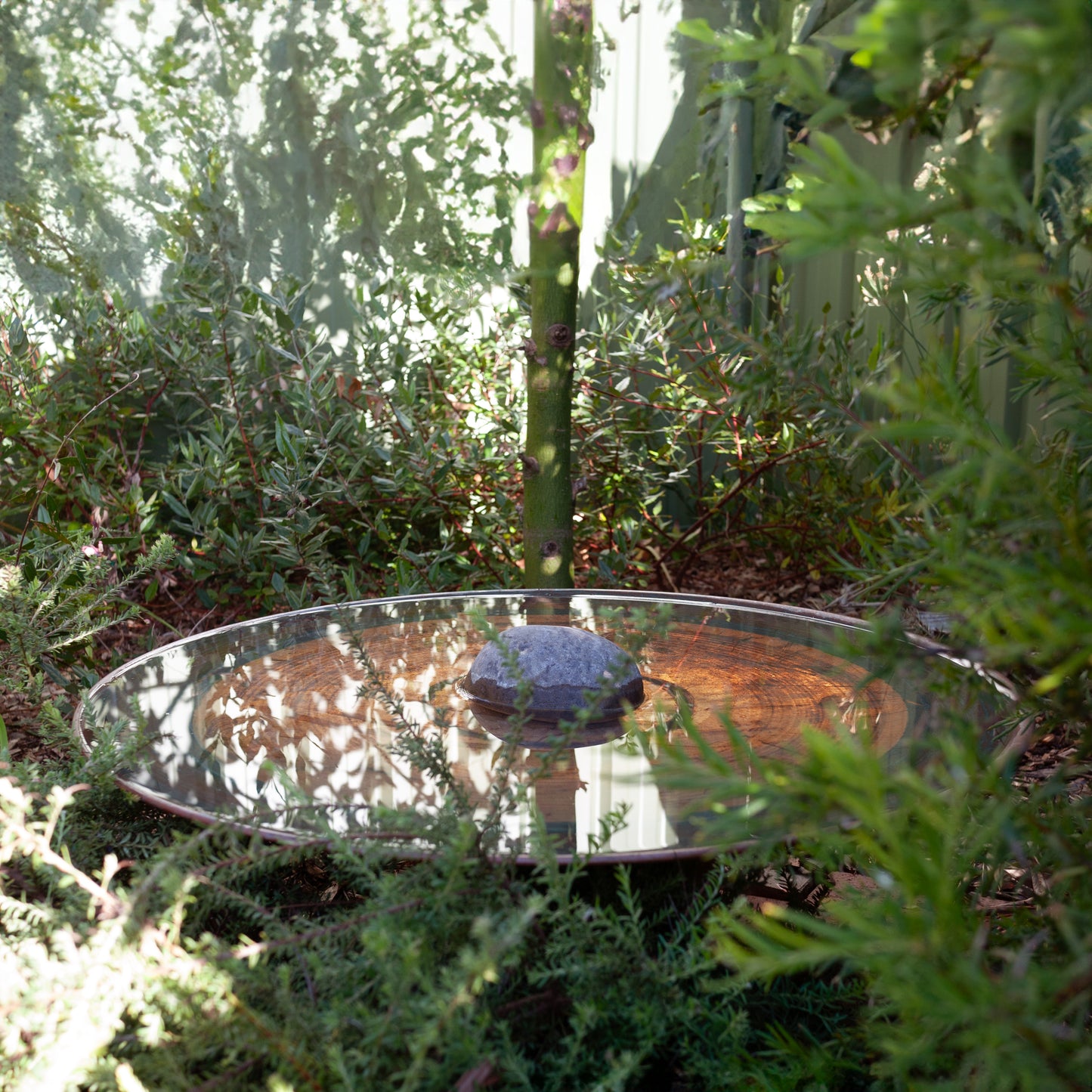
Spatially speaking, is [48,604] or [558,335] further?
[558,335]

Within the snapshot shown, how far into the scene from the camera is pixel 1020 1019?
→ 456 millimetres

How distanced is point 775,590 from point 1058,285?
9.10ft

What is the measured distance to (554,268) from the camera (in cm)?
249

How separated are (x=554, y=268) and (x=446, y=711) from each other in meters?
1.43

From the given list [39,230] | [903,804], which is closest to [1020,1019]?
[903,804]

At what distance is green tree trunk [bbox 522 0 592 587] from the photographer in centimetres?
243

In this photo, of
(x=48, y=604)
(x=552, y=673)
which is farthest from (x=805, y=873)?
(x=48, y=604)

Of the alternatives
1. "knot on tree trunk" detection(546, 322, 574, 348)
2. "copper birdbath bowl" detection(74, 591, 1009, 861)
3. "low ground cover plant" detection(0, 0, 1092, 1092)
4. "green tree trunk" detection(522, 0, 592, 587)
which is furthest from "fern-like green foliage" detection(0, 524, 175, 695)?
"knot on tree trunk" detection(546, 322, 574, 348)

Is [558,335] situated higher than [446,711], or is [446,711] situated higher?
[558,335]

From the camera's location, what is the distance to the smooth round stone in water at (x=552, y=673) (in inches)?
57.2

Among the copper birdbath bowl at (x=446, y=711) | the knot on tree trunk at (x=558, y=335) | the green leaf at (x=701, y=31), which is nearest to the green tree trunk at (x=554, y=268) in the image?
the knot on tree trunk at (x=558, y=335)

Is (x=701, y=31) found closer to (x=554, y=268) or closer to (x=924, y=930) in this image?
(x=924, y=930)

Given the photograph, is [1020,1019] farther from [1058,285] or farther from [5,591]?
[5,591]

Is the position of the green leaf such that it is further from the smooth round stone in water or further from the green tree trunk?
the green tree trunk
